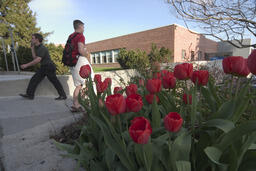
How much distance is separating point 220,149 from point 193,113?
173 mm

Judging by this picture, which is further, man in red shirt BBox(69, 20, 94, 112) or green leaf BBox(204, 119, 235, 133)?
man in red shirt BBox(69, 20, 94, 112)

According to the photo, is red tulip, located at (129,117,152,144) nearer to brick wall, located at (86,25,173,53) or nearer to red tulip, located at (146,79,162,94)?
red tulip, located at (146,79,162,94)

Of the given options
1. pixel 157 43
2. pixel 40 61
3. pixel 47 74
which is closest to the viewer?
pixel 40 61

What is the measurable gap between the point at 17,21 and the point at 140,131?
20.9m

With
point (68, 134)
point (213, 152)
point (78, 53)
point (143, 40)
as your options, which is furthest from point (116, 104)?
point (143, 40)

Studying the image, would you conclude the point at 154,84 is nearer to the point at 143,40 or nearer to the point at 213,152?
the point at 213,152

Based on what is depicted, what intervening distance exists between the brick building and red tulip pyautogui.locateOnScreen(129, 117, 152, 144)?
34.2 ft

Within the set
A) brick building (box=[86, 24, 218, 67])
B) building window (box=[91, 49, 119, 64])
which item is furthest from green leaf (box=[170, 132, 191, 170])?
building window (box=[91, 49, 119, 64])

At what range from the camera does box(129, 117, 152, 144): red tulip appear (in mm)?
463

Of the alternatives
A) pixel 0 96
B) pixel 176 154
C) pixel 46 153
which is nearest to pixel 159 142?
pixel 176 154

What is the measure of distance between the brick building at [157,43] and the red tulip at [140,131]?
1042 centimetres

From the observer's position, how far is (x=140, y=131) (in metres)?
0.46

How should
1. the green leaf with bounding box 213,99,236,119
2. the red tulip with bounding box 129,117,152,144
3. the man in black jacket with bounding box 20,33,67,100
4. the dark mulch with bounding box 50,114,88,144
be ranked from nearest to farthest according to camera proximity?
the red tulip with bounding box 129,117,152,144, the green leaf with bounding box 213,99,236,119, the dark mulch with bounding box 50,114,88,144, the man in black jacket with bounding box 20,33,67,100

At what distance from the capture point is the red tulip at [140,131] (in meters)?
0.46
